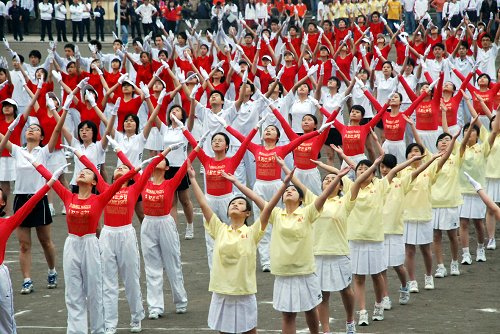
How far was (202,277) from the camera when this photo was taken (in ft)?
51.8

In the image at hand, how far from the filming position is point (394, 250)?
550 inches

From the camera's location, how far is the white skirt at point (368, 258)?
13.3 metres

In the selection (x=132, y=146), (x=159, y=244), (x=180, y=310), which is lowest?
(x=180, y=310)

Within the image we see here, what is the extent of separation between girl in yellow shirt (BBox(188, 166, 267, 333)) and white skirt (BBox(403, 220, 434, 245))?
3.73 m

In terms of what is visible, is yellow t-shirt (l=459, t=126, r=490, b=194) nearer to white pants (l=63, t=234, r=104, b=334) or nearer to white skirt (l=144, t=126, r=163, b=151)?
white skirt (l=144, t=126, r=163, b=151)

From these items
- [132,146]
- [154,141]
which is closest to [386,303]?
[132,146]

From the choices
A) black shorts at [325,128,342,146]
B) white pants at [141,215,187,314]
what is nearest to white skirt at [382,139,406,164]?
black shorts at [325,128,342,146]

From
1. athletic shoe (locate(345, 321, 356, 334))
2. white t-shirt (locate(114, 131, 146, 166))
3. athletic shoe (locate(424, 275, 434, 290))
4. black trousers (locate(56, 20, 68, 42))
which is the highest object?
black trousers (locate(56, 20, 68, 42))

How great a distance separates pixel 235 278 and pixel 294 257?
0.79 meters

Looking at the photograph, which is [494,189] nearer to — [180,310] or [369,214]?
[369,214]

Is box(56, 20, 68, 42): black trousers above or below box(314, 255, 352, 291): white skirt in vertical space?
above

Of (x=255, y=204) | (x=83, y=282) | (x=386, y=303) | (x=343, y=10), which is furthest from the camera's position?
(x=343, y=10)

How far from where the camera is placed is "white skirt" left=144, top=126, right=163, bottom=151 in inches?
761

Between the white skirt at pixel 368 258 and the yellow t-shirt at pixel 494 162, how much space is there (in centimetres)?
441
